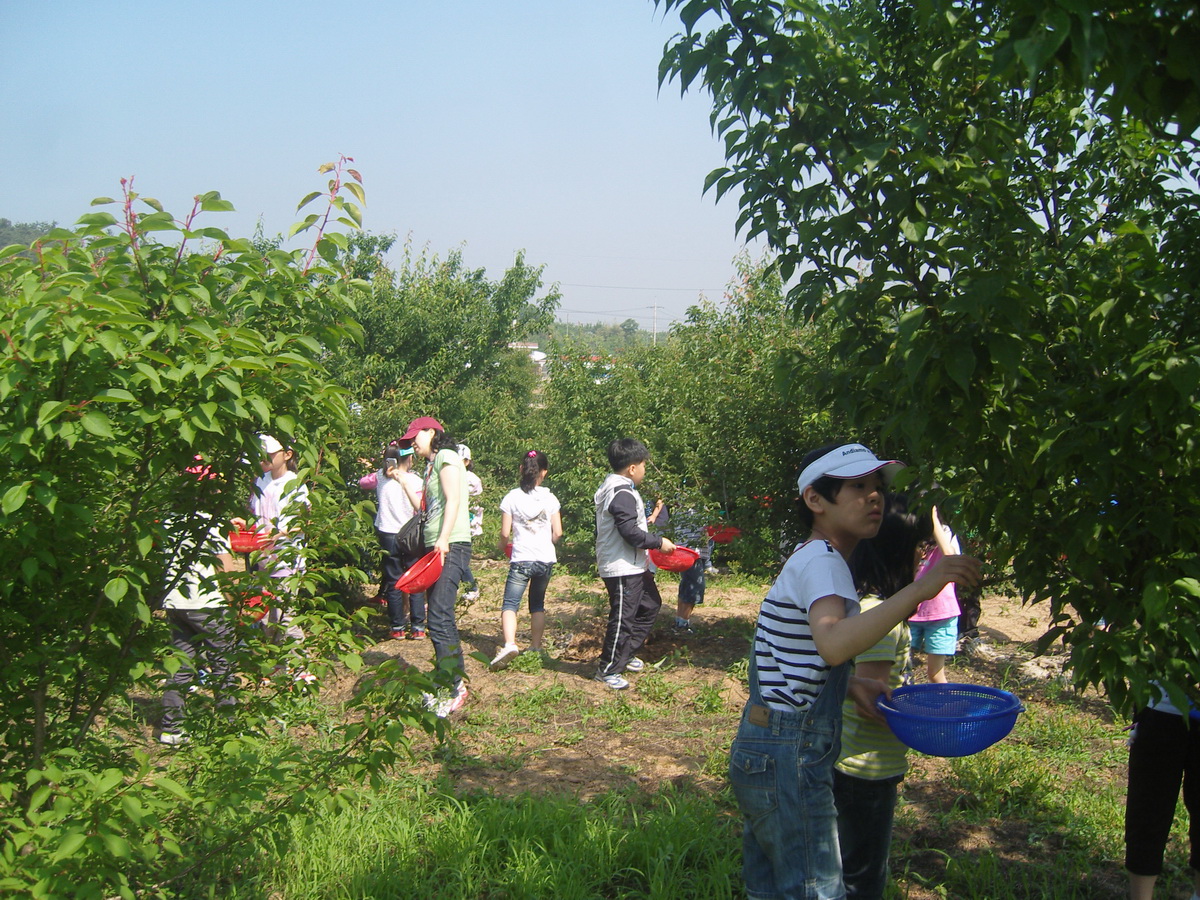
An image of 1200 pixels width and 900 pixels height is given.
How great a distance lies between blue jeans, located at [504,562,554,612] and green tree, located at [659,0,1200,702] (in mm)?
4597

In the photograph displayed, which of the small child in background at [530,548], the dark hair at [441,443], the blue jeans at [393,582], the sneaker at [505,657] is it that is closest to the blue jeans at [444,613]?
the dark hair at [441,443]

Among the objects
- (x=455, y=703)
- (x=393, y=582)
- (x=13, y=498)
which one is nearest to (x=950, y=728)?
(x=13, y=498)

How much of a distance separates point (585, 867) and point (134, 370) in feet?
8.00

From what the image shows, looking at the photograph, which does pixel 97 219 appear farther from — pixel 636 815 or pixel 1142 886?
pixel 1142 886

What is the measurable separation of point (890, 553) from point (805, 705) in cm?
75

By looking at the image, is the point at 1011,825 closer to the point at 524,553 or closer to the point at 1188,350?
the point at 1188,350

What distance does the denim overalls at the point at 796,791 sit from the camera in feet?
7.66

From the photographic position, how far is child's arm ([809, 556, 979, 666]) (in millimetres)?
2154

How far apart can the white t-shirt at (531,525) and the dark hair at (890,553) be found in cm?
415

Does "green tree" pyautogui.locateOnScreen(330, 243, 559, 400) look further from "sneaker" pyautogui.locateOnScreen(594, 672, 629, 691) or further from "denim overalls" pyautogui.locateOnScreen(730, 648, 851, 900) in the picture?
"denim overalls" pyautogui.locateOnScreen(730, 648, 851, 900)

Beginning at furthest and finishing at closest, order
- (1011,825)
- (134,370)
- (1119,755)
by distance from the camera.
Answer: (1119,755) < (1011,825) < (134,370)

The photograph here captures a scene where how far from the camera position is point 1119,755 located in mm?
5062

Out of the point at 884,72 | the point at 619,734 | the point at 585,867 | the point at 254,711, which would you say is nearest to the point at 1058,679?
the point at 619,734

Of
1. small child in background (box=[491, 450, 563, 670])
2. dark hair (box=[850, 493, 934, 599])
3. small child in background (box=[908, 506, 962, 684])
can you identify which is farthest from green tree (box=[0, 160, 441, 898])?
small child in background (box=[491, 450, 563, 670])
